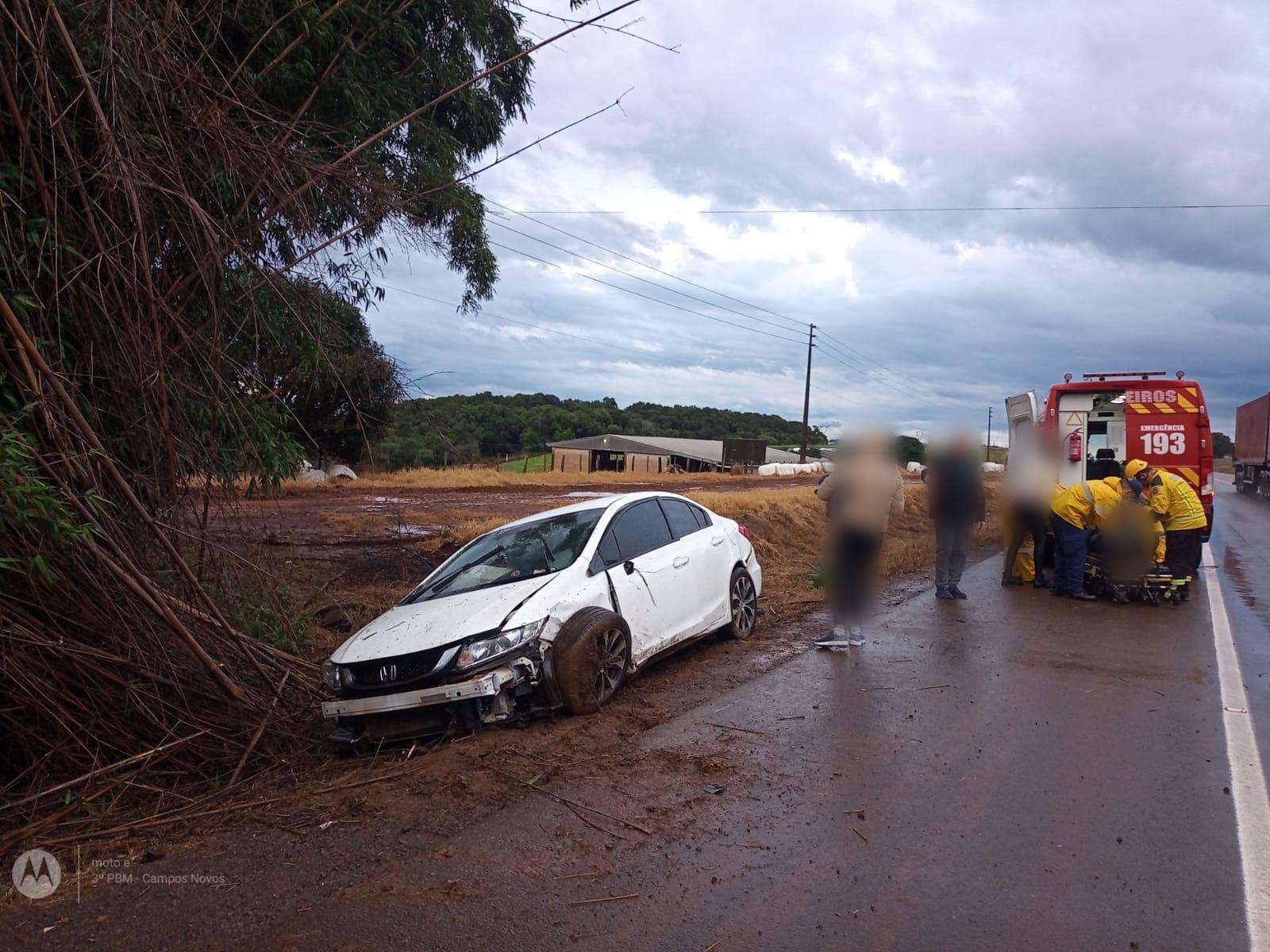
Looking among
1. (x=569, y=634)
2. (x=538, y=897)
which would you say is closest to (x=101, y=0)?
(x=569, y=634)

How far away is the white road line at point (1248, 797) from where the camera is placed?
362 cm

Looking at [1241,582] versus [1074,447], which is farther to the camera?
[1074,447]

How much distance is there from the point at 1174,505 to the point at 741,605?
518cm

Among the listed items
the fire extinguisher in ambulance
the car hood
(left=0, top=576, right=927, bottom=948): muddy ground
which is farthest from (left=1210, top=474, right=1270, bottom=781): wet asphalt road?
the car hood

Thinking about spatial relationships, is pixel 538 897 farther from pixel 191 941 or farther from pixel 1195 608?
pixel 1195 608

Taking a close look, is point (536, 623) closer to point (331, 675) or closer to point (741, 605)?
point (331, 675)

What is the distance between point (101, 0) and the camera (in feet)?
17.6

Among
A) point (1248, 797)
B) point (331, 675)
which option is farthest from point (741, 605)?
point (1248, 797)

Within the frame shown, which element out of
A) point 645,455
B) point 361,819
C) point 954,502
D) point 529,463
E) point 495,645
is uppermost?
point 645,455

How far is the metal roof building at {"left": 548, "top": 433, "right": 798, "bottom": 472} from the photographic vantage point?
6241cm

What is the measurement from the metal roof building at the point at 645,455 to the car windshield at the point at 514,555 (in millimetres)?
46706

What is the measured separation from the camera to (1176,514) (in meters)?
10.4

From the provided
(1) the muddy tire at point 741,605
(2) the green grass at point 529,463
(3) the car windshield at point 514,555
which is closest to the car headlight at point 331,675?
(3) the car windshield at point 514,555

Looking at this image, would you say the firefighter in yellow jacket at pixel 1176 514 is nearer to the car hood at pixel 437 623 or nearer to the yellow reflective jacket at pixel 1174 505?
the yellow reflective jacket at pixel 1174 505
